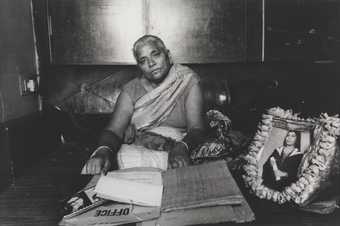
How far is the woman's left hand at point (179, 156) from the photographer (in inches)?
52.1

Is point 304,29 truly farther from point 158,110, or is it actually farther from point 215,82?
point 158,110

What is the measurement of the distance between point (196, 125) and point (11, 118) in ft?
3.56

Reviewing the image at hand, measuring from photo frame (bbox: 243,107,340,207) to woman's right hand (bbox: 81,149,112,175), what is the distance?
20.9 inches

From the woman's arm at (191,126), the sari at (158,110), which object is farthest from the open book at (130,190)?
the sari at (158,110)

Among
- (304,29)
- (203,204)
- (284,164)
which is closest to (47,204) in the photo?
(203,204)

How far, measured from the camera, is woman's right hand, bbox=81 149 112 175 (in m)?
1.28

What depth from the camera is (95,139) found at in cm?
231

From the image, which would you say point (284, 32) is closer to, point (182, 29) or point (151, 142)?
point (182, 29)

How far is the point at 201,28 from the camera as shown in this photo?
2.51m

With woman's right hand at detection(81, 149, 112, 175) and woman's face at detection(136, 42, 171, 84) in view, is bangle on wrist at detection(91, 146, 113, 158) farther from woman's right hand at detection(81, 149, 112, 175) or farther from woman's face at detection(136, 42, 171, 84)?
woman's face at detection(136, 42, 171, 84)

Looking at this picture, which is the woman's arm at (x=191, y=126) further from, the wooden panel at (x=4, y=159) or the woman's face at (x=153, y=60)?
the wooden panel at (x=4, y=159)

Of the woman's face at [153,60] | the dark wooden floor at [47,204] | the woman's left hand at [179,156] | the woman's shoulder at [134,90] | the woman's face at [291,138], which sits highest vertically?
the woman's face at [153,60]

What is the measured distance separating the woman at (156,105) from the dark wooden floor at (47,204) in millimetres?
342

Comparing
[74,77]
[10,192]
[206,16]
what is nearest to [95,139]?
[74,77]
